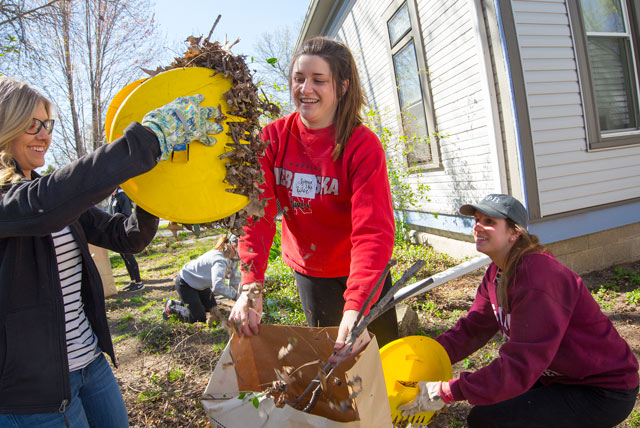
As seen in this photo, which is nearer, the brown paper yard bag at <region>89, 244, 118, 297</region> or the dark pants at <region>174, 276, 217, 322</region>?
the dark pants at <region>174, 276, 217, 322</region>

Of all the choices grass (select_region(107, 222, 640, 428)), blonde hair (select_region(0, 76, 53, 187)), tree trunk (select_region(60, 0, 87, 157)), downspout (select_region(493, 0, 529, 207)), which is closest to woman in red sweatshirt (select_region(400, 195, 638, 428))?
grass (select_region(107, 222, 640, 428))

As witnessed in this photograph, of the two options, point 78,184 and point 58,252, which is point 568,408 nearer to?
point 78,184

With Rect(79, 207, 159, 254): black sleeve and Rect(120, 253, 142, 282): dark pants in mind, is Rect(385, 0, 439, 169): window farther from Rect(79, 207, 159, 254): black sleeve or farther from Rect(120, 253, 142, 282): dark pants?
Rect(79, 207, 159, 254): black sleeve

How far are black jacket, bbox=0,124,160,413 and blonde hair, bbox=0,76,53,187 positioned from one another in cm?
10

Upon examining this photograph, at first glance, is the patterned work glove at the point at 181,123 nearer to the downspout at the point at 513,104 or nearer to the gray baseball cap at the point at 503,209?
the gray baseball cap at the point at 503,209

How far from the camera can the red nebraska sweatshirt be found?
1.66 metres

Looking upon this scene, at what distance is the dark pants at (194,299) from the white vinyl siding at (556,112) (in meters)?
4.28

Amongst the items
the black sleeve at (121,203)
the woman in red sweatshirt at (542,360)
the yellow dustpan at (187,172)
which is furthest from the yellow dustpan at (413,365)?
the black sleeve at (121,203)

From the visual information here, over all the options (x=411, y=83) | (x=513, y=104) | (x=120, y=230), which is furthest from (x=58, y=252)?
(x=411, y=83)

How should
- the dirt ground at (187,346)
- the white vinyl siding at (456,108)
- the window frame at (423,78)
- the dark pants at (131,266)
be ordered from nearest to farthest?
Answer: 1. the dirt ground at (187,346)
2. the white vinyl siding at (456,108)
3. the window frame at (423,78)
4. the dark pants at (131,266)

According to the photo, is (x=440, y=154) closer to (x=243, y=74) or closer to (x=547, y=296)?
(x=547, y=296)

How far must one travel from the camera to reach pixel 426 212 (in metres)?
6.89

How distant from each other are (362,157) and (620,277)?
480 centimetres

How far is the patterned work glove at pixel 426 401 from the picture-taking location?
1735 mm
